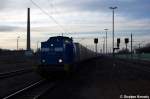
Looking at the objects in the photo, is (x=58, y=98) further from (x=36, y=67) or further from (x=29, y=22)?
(x=29, y=22)

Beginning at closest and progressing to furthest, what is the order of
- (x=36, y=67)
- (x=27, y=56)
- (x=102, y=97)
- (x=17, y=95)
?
1. (x=102, y=97)
2. (x=17, y=95)
3. (x=36, y=67)
4. (x=27, y=56)

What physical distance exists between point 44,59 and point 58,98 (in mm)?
12175

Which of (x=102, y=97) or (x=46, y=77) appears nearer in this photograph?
(x=102, y=97)

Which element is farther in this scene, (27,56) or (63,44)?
(27,56)

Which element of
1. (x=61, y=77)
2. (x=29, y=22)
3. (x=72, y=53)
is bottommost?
(x=61, y=77)

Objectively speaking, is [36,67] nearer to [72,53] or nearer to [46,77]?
[46,77]

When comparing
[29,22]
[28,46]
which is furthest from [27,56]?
[29,22]

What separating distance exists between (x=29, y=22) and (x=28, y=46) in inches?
257

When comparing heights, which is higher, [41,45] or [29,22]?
[29,22]

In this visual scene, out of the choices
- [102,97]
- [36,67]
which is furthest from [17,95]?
[36,67]

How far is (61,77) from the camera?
29594mm

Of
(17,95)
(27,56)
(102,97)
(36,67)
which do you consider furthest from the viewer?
(27,56)

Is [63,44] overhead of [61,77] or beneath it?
overhead

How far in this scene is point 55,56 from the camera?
94.7 feet
